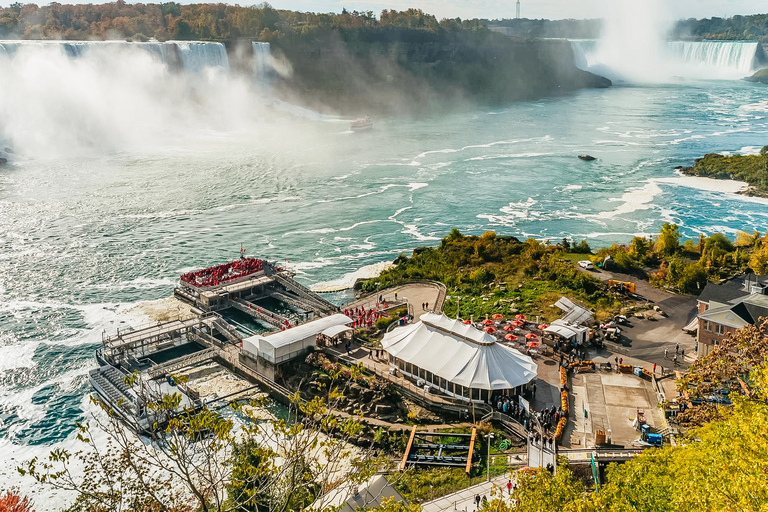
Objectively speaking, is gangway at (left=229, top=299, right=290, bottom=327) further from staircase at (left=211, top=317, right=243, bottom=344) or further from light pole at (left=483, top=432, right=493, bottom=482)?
light pole at (left=483, top=432, right=493, bottom=482)

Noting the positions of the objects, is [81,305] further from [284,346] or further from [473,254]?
[473,254]

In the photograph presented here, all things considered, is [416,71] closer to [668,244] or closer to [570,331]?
[668,244]

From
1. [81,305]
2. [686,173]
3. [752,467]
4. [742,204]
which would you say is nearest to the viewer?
[752,467]

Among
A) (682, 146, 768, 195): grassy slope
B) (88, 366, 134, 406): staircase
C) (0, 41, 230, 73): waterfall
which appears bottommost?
(682, 146, 768, 195): grassy slope

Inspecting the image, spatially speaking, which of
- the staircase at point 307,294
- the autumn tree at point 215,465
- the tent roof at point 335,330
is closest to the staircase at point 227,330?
the staircase at point 307,294

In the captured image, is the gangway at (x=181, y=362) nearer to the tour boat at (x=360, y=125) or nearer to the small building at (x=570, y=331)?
the small building at (x=570, y=331)

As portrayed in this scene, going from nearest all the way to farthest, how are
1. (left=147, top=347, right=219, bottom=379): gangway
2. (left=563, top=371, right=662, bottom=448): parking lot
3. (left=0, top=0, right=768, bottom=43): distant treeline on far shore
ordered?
1. (left=563, top=371, right=662, bottom=448): parking lot
2. (left=147, top=347, right=219, bottom=379): gangway
3. (left=0, top=0, right=768, bottom=43): distant treeline on far shore

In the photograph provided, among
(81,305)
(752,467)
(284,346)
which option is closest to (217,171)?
(81,305)

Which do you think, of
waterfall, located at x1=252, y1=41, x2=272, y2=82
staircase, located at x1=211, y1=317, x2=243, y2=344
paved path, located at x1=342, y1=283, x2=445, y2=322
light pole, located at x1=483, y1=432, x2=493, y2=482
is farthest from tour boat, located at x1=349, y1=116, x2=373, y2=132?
light pole, located at x1=483, y1=432, x2=493, y2=482
